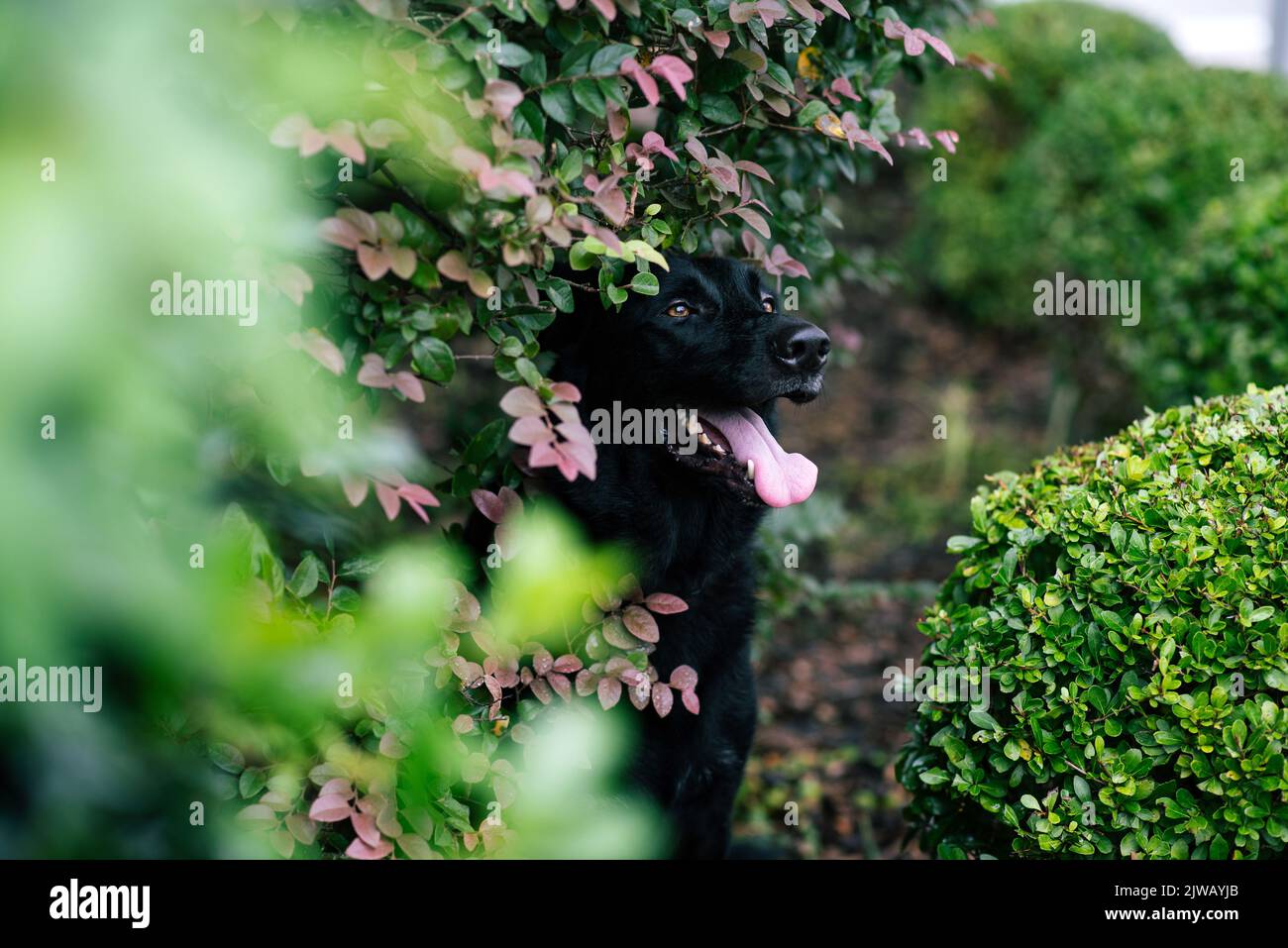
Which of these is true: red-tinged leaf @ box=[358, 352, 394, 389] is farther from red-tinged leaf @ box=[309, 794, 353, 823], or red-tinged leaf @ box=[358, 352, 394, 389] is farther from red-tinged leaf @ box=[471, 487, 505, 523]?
red-tinged leaf @ box=[309, 794, 353, 823]

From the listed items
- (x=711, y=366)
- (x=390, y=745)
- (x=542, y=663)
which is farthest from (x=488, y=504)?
(x=390, y=745)

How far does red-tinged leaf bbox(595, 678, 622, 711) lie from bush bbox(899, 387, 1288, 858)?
801 millimetres

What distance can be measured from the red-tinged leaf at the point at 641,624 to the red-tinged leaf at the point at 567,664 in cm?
14

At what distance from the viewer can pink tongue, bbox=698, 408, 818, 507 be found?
272cm

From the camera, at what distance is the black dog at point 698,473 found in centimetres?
274

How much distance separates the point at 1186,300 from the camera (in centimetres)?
477

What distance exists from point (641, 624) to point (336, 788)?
2.68 ft

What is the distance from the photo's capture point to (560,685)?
2172 mm

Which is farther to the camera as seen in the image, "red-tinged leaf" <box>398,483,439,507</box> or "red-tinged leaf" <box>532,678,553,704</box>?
"red-tinged leaf" <box>532,678,553,704</box>

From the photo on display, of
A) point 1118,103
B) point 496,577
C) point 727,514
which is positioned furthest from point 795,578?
point 1118,103

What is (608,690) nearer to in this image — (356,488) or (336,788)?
(336,788)

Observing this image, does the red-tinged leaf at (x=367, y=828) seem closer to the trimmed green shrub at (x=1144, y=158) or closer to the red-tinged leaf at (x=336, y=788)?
the red-tinged leaf at (x=336, y=788)

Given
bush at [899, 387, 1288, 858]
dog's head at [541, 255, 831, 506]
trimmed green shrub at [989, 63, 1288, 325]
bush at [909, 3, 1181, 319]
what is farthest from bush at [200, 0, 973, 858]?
bush at [909, 3, 1181, 319]
